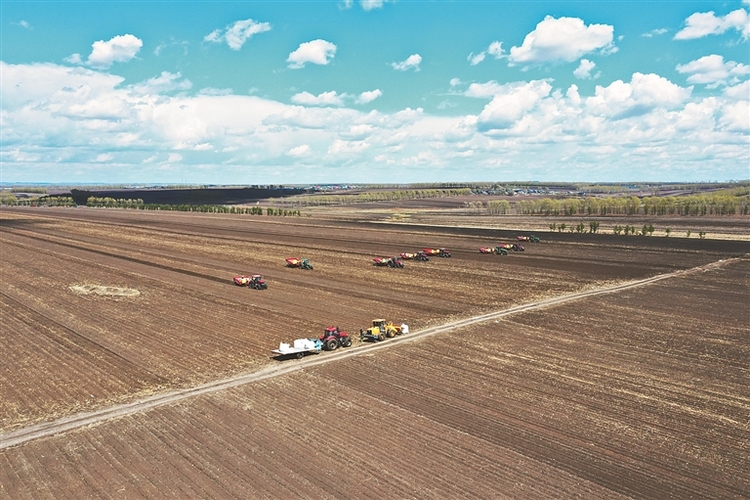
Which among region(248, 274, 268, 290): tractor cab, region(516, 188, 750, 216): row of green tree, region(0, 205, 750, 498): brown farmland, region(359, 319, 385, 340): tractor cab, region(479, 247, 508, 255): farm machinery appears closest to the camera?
region(0, 205, 750, 498): brown farmland

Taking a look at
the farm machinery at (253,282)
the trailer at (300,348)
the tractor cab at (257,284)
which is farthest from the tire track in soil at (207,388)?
the farm machinery at (253,282)

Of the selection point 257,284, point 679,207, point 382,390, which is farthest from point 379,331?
point 679,207

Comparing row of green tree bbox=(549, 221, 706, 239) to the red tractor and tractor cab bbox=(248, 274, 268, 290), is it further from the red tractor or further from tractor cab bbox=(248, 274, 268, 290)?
the red tractor

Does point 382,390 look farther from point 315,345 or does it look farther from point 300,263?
point 300,263

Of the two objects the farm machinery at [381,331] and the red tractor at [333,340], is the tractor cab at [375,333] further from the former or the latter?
the red tractor at [333,340]

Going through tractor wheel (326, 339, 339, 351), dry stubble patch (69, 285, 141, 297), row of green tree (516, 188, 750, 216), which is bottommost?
tractor wheel (326, 339, 339, 351)

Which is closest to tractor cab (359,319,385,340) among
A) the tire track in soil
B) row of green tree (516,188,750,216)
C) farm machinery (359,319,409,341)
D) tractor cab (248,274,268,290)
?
farm machinery (359,319,409,341)
